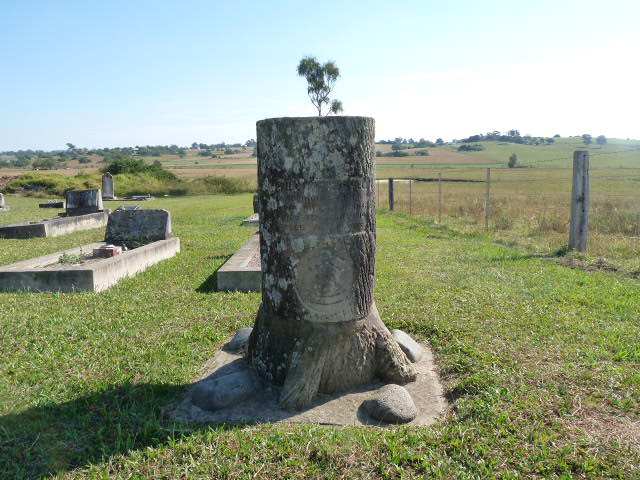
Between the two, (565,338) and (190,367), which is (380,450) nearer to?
(190,367)

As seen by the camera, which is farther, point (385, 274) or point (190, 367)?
point (385, 274)

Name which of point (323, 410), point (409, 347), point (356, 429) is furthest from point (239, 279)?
point (356, 429)

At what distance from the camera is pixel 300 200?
3.65 meters

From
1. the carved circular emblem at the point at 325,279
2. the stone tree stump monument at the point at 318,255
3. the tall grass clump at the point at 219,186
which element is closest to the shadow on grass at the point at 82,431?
the stone tree stump monument at the point at 318,255

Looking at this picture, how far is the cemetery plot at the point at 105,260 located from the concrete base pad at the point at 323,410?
3719 millimetres

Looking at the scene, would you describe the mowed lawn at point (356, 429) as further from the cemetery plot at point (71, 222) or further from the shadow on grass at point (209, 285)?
the cemetery plot at point (71, 222)

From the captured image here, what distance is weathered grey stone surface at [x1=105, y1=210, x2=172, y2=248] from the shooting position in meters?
10.1

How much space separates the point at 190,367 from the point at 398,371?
5.66ft

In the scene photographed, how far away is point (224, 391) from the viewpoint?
361 centimetres

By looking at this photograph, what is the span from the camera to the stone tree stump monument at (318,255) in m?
3.62

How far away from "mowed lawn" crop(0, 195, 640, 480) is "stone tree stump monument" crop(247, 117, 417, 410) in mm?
576

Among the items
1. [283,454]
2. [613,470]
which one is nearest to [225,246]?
[283,454]

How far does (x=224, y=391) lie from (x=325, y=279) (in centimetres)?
107

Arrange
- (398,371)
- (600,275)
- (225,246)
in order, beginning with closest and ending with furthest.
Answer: (398,371), (600,275), (225,246)
